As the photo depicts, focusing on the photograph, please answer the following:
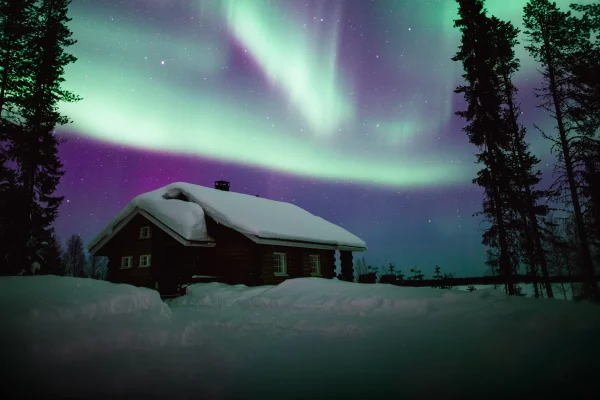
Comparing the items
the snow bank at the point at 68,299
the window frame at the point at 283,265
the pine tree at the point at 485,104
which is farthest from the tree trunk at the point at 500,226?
the snow bank at the point at 68,299

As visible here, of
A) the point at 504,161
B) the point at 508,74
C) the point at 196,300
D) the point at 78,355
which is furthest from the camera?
the point at 508,74

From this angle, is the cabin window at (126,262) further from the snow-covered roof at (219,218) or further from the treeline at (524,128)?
the treeline at (524,128)

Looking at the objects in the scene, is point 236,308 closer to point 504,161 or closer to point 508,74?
point 504,161

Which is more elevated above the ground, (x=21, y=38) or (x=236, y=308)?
(x=21, y=38)

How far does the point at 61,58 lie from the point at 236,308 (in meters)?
19.1

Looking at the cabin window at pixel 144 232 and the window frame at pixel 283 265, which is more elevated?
the cabin window at pixel 144 232

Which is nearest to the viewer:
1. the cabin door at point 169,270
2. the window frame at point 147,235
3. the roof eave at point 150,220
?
the roof eave at point 150,220

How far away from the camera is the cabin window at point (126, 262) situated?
17542 mm

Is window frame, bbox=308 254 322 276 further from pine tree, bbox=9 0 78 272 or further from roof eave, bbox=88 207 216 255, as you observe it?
pine tree, bbox=9 0 78 272

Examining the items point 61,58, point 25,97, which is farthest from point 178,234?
point 61,58

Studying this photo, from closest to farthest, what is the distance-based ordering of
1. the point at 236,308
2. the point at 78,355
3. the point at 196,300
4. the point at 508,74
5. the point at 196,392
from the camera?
1. the point at 196,392
2. the point at 78,355
3. the point at 236,308
4. the point at 196,300
5. the point at 508,74

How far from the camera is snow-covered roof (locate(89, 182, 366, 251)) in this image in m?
15.9

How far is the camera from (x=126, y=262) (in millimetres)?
A: 17734

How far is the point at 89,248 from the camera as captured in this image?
17.3 m
